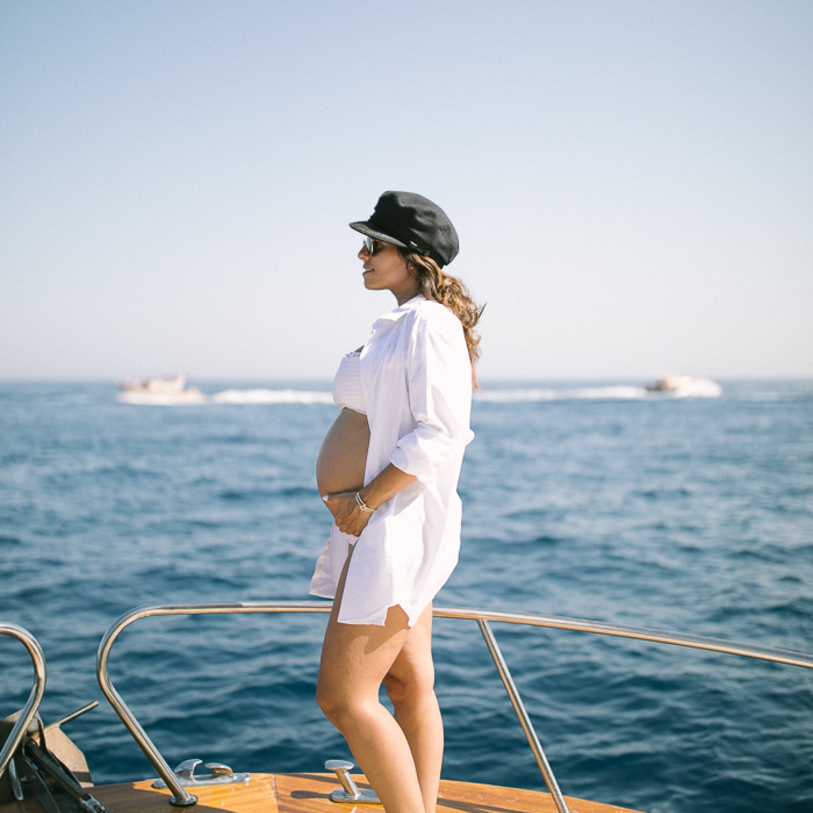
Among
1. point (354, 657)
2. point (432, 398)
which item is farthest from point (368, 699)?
point (432, 398)

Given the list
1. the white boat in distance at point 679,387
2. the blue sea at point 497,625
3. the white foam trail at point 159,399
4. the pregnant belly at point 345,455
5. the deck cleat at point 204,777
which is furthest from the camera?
the white boat in distance at point 679,387

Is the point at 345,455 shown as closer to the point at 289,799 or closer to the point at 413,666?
the point at 413,666

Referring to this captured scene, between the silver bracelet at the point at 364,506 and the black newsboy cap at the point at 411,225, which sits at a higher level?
the black newsboy cap at the point at 411,225

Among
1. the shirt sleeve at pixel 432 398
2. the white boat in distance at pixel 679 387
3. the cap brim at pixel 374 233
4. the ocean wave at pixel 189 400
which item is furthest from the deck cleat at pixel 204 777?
the white boat in distance at pixel 679 387

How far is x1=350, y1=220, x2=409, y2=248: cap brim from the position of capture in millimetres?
1858

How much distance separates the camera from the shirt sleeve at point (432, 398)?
171cm

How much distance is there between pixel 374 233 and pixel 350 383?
0.39 m

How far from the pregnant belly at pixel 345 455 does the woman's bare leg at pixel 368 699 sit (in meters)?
0.27

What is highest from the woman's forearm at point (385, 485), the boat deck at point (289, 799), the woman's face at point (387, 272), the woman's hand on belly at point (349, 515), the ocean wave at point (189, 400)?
the woman's face at point (387, 272)

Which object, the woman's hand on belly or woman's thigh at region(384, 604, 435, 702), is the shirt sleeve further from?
woman's thigh at region(384, 604, 435, 702)

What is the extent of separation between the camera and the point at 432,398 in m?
1.73

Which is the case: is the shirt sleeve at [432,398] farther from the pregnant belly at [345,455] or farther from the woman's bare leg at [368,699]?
the woman's bare leg at [368,699]

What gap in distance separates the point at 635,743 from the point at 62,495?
54.1 ft

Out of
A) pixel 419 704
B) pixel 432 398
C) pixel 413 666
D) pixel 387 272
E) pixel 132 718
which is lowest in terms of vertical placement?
pixel 132 718
